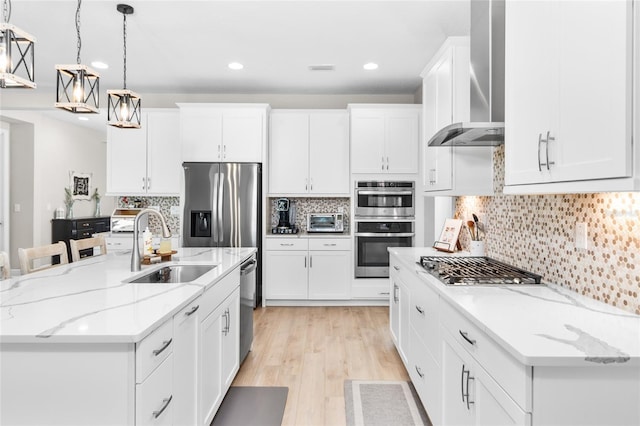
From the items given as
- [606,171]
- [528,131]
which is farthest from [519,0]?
[606,171]

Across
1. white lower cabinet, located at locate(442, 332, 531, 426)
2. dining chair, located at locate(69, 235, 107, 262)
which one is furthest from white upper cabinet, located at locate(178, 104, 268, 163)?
white lower cabinet, located at locate(442, 332, 531, 426)

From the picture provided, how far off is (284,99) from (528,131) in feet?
13.2

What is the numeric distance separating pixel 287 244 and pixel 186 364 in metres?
3.01

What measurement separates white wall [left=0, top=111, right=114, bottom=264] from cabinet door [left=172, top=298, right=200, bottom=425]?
5.89m

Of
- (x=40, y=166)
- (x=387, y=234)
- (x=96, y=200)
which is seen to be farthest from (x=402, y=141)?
(x=96, y=200)

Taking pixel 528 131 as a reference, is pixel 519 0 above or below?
above

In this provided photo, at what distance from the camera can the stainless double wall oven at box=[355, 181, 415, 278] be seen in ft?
15.1

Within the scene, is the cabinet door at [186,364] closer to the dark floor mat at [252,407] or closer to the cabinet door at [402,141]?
the dark floor mat at [252,407]

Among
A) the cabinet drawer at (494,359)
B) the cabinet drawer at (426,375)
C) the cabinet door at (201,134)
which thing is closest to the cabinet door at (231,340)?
the cabinet drawer at (426,375)

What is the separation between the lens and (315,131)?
15.6 feet

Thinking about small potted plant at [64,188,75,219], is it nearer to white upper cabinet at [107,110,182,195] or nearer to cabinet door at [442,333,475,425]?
white upper cabinet at [107,110,182,195]

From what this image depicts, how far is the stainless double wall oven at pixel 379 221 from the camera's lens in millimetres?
4598

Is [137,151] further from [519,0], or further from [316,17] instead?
[519,0]

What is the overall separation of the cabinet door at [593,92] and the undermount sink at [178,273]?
6.38ft
